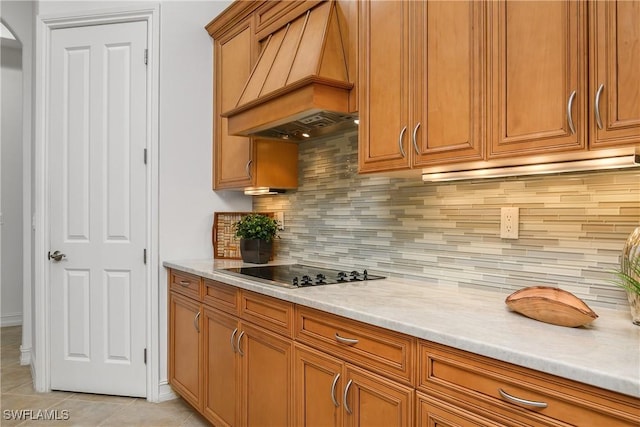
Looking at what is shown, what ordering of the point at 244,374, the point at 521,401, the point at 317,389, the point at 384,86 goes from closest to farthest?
the point at 521,401 < the point at 317,389 < the point at 384,86 < the point at 244,374

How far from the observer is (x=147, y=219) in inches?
119

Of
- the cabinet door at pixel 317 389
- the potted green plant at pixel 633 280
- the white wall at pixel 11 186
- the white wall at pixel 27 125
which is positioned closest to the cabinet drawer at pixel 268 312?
the cabinet door at pixel 317 389

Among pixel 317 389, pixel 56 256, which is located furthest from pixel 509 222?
pixel 56 256

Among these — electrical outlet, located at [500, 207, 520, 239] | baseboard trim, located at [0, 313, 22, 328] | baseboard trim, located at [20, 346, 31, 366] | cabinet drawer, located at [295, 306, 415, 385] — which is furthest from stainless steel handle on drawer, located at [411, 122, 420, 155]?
baseboard trim, located at [0, 313, 22, 328]

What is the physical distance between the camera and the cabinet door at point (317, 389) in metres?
1.55

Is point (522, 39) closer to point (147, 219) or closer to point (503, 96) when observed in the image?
point (503, 96)

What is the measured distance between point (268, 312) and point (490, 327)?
1015mm

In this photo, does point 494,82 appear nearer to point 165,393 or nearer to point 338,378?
point 338,378

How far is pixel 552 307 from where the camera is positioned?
47.8 inches

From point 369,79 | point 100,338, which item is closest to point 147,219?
point 100,338

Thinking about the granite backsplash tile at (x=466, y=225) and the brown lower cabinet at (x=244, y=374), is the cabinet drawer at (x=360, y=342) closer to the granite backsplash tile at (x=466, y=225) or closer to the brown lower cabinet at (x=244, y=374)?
the brown lower cabinet at (x=244, y=374)

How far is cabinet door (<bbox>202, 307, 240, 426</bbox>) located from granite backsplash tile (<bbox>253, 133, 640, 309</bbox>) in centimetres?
71

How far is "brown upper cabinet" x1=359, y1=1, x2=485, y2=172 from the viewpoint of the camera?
4.86 feet

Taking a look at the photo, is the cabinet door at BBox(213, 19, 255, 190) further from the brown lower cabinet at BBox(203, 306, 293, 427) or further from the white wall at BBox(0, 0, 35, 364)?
the white wall at BBox(0, 0, 35, 364)
